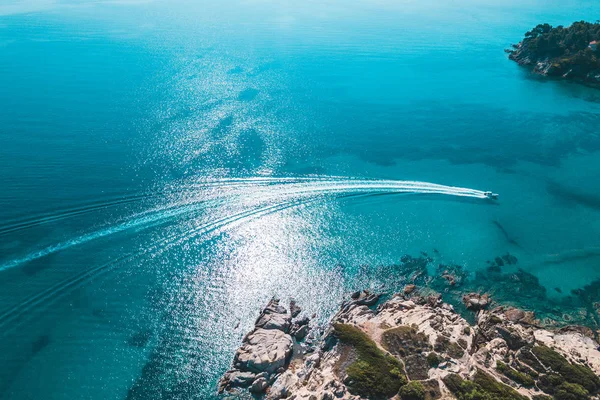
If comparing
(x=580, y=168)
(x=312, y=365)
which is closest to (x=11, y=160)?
(x=312, y=365)

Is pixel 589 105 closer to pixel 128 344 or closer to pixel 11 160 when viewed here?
pixel 128 344

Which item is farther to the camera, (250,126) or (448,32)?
(448,32)

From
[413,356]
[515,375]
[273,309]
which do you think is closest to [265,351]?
[273,309]

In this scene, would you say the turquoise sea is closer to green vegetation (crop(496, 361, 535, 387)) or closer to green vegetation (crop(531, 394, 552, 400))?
green vegetation (crop(496, 361, 535, 387))

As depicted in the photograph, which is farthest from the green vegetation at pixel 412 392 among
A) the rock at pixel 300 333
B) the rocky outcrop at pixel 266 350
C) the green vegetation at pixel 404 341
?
the rock at pixel 300 333

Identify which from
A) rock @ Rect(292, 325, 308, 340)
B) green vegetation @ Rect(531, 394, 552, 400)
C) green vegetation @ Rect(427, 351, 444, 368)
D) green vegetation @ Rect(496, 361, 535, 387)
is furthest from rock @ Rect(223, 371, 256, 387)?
green vegetation @ Rect(531, 394, 552, 400)

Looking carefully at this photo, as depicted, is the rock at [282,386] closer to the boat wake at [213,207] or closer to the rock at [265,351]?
the rock at [265,351]

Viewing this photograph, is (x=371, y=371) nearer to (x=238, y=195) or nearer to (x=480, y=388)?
(x=480, y=388)
